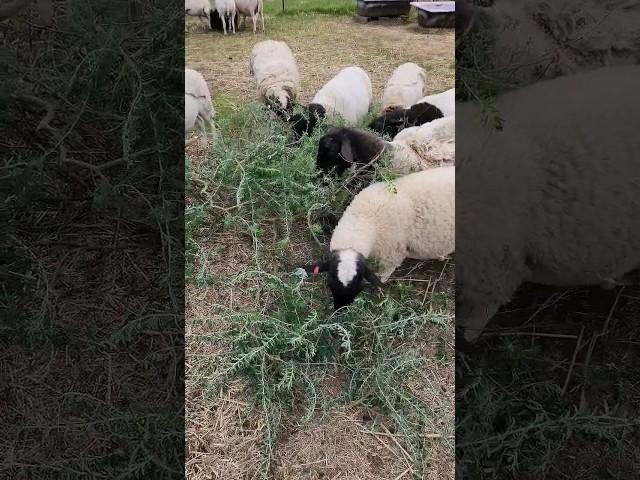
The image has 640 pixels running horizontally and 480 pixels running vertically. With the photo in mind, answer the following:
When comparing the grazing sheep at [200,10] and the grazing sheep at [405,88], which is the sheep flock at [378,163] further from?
the grazing sheep at [200,10]

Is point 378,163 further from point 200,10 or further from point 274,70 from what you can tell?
point 200,10

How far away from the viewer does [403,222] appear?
2.51 m

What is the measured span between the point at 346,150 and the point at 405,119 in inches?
30.3

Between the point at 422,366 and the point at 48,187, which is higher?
the point at 48,187

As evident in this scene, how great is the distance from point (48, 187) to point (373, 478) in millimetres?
1874

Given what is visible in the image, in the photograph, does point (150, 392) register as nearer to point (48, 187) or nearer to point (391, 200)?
point (48, 187)

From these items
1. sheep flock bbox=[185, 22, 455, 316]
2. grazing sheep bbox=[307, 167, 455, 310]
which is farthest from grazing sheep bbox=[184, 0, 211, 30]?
grazing sheep bbox=[307, 167, 455, 310]

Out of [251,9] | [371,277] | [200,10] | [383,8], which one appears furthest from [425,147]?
[200,10]

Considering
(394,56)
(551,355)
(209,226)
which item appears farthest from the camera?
(394,56)

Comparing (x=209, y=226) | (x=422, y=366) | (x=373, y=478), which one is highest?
(x=209, y=226)

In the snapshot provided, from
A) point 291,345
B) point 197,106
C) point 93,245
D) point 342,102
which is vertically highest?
point 197,106

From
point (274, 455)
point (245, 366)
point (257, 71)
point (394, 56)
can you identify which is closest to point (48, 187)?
point (245, 366)

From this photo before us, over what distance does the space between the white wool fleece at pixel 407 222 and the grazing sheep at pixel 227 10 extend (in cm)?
575

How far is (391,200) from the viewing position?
2.54 metres
